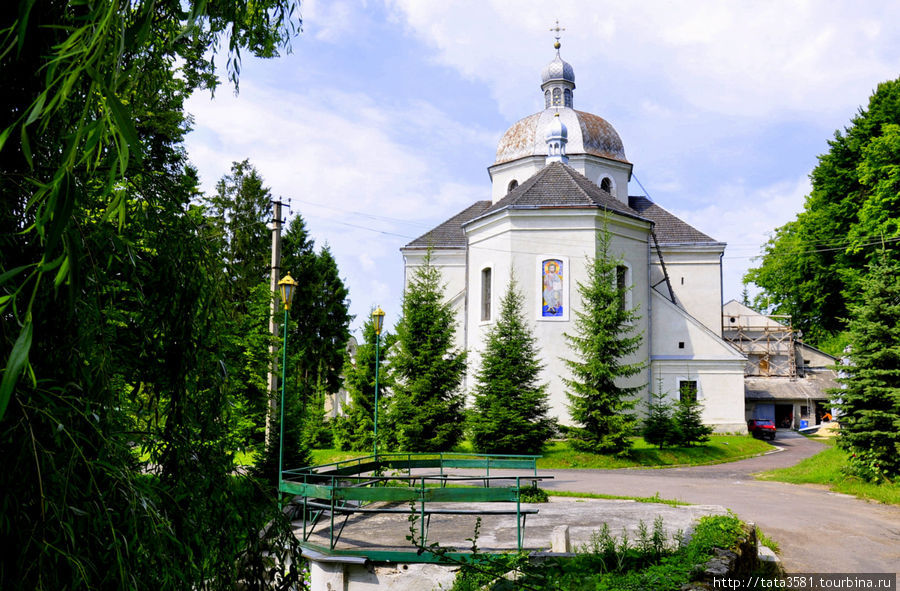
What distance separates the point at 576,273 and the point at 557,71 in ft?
64.8

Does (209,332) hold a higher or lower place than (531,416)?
higher

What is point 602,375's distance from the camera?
71.8ft

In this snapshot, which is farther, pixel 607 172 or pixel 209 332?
pixel 607 172

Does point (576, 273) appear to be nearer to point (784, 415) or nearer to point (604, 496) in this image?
point (604, 496)

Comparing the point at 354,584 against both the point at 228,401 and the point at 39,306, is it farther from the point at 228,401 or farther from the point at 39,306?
the point at 39,306

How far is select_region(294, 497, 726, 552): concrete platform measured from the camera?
811 centimetres

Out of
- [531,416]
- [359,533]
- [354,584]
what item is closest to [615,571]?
[354,584]

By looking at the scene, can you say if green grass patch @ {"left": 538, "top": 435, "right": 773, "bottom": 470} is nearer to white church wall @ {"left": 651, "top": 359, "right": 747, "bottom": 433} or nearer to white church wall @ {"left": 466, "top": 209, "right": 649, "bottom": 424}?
white church wall @ {"left": 651, "top": 359, "right": 747, "bottom": 433}

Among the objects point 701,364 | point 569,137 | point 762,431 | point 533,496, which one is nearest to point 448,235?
point 569,137

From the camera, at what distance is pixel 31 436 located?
2000 mm

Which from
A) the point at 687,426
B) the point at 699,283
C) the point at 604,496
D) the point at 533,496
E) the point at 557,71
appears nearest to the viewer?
the point at 533,496

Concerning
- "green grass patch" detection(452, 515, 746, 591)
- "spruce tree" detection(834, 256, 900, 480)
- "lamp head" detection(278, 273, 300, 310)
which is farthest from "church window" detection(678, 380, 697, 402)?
"green grass patch" detection(452, 515, 746, 591)

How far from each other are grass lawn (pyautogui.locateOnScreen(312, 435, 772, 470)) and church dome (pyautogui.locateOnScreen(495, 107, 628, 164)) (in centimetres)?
1714

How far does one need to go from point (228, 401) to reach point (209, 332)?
370mm
